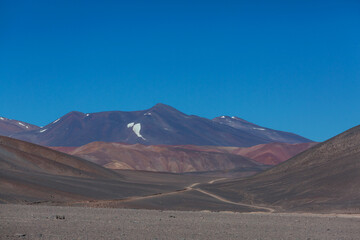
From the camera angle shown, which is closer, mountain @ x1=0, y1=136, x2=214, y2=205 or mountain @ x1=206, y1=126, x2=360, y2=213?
mountain @ x1=0, y1=136, x2=214, y2=205

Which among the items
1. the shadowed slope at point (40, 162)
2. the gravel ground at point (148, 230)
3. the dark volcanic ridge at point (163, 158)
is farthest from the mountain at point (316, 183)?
the dark volcanic ridge at point (163, 158)

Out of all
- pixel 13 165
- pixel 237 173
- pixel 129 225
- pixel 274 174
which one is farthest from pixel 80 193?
pixel 237 173

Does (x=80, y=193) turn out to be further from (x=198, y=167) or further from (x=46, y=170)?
(x=198, y=167)

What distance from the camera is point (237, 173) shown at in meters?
138

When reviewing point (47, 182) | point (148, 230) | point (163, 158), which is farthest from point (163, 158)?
point (148, 230)

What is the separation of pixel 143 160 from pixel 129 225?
144 meters

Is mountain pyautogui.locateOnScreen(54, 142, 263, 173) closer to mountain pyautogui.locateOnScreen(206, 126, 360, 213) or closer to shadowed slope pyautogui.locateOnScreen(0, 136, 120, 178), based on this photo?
shadowed slope pyautogui.locateOnScreen(0, 136, 120, 178)

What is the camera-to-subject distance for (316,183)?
5850 centimetres

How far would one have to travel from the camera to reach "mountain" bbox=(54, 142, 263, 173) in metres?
163

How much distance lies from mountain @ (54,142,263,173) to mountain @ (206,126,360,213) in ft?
265

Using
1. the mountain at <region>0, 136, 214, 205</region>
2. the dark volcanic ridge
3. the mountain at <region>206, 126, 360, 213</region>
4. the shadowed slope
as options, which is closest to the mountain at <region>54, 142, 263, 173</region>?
the dark volcanic ridge

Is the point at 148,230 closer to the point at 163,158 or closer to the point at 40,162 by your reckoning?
the point at 40,162

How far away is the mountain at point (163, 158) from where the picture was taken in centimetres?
16300

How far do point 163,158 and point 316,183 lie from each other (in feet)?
380
